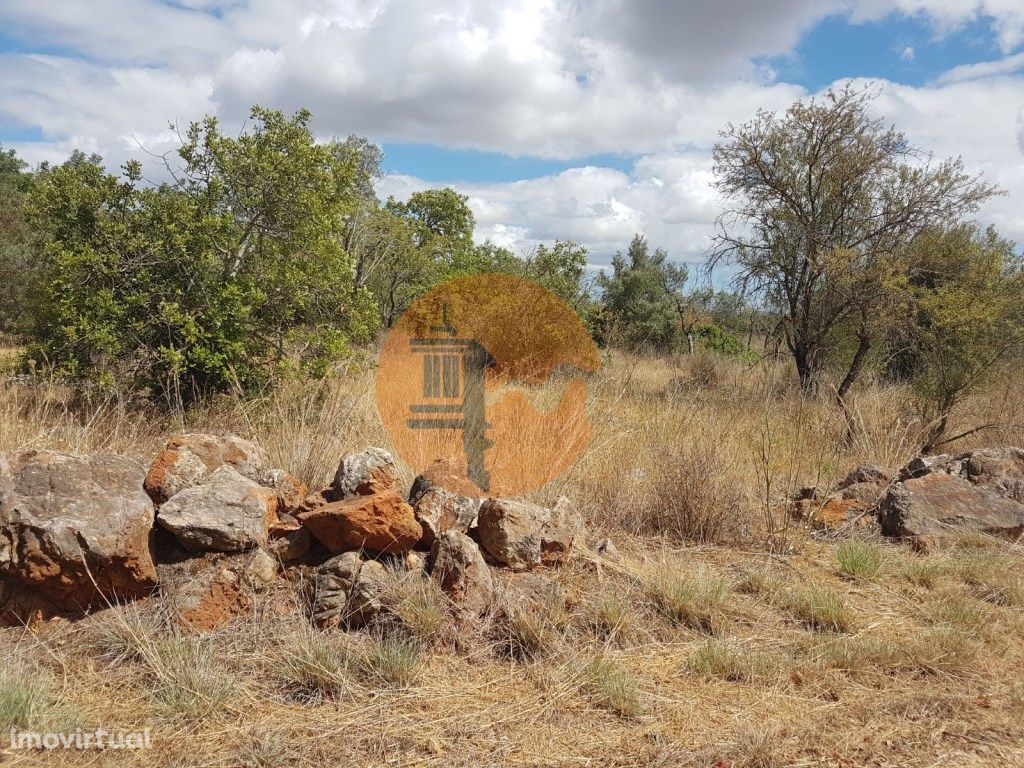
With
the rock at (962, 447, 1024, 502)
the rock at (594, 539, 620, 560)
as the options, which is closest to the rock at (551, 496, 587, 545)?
the rock at (594, 539, 620, 560)

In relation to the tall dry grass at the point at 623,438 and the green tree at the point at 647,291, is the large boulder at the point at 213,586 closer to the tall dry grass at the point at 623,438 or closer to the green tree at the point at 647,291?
the tall dry grass at the point at 623,438

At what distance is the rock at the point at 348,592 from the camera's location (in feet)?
11.3

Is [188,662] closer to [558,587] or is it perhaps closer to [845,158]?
[558,587]

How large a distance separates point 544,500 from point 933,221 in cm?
1036

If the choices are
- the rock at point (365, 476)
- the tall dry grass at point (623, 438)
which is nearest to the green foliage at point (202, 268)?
the tall dry grass at point (623, 438)

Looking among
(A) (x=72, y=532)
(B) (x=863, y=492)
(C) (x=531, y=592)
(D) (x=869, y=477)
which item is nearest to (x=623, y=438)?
(B) (x=863, y=492)

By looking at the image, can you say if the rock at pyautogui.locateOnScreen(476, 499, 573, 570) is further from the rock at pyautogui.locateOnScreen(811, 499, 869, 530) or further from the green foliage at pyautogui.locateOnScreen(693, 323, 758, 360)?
the green foliage at pyautogui.locateOnScreen(693, 323, 758, 360)

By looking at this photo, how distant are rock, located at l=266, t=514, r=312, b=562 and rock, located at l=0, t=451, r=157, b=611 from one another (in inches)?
23.1

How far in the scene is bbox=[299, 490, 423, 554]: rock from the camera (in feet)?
12.0

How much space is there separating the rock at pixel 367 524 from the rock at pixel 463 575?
0.22 metres

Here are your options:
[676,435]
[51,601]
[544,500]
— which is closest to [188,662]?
[51,601]

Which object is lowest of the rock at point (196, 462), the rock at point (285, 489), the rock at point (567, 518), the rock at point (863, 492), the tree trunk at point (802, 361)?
the rock at point (863, 492)

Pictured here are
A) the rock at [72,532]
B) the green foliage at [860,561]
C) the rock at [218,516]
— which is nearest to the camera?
the rock at [72,532]

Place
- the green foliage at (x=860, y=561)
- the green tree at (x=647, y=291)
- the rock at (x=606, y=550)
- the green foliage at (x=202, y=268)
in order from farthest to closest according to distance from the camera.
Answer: the green tree at (x=647, y=291) → the green foliage at (x=202, y=268) → the green foliage at (x=860, y=561) → the rock at (x=606, y=550)
